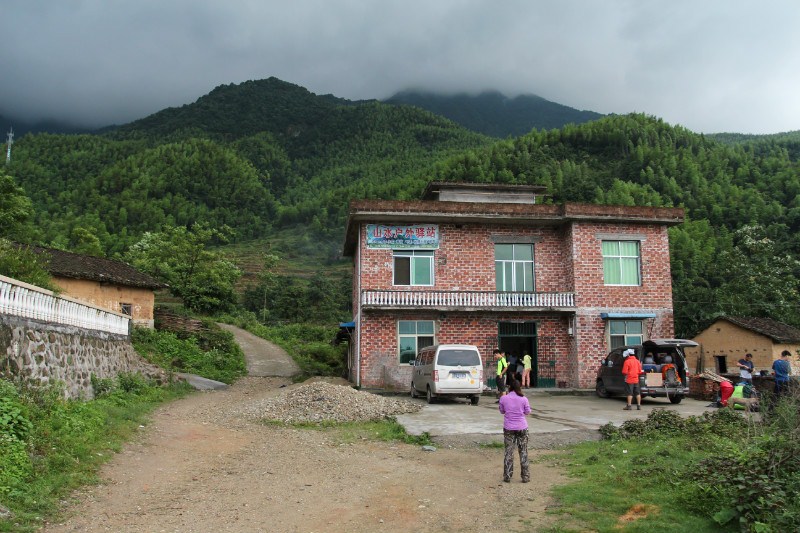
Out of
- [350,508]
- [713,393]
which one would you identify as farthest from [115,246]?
[350,508]

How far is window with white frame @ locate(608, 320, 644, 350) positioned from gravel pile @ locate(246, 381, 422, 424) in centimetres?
935

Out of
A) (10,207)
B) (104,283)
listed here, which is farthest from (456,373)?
(10,207)

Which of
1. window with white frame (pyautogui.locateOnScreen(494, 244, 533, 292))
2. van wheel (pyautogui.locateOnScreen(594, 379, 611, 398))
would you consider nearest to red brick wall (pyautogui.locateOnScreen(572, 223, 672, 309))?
window with white frame (pyautogui.locateOnScreen(494, 244, 533, 292))

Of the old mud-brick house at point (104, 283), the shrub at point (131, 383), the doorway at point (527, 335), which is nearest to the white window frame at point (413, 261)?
the doorway at point (527, 335)

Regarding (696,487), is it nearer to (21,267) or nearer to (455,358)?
(455,358)

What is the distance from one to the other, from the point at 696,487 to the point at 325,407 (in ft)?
30.2

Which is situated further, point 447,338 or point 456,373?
point 447,338

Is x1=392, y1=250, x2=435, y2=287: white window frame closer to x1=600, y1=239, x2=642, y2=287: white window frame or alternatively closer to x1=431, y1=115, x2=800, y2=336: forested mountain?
x1=600, y1=239, x2=642, y2=287: white window frame

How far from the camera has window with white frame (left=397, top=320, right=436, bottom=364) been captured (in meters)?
21.7

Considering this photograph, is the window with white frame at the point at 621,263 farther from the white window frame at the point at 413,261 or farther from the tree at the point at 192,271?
the tree at the point at 192,271

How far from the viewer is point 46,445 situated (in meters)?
7.89

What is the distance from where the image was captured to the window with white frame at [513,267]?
22703 mm

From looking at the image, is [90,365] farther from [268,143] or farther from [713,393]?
[268,143]

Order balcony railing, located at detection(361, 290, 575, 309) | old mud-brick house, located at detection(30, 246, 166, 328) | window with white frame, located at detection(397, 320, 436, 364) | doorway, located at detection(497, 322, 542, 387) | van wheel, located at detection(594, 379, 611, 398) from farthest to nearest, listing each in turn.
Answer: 1. doorway, located at detection(497, 322, 542, 387)
2. old mud-brick house, located at detection(30, 246, 166, 328)
3. window with white frame, located at detection(397, 320, 436, 364)
4. balcony railing, located at detection(361, 290, 575, 309)
5. van wheel, located at detection(594, 379, 611, 398)
